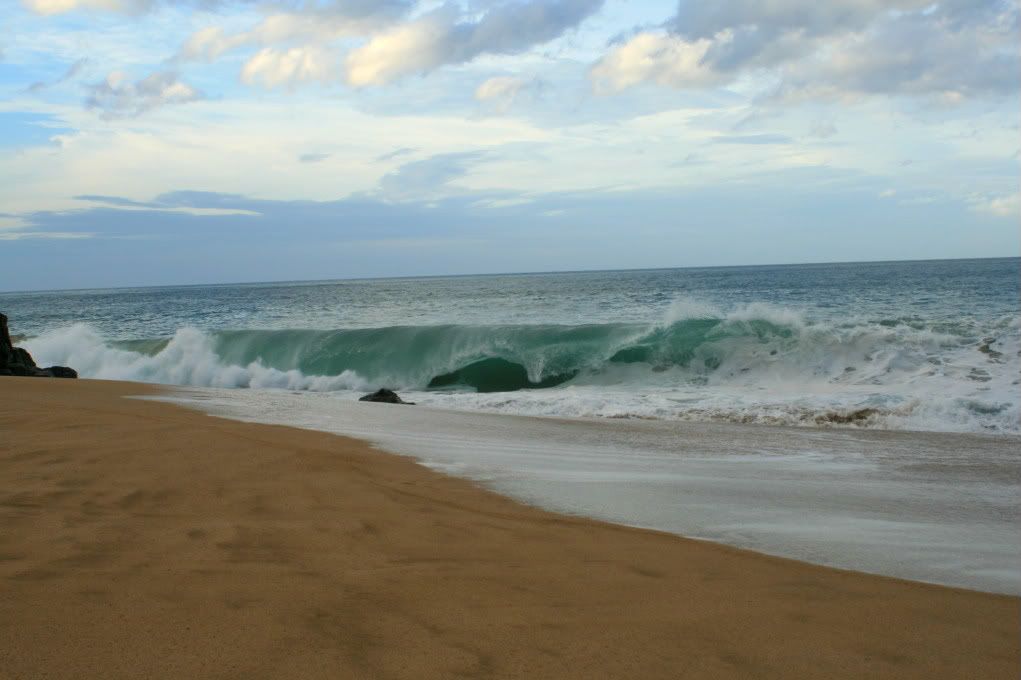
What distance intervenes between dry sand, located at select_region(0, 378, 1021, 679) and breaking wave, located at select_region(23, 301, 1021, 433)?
24.6ft

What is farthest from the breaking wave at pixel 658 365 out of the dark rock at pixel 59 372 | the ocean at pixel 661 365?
the dark rock at pixel 59 372

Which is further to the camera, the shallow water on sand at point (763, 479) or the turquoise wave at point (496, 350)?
the turquoise wave at point (496, 350)

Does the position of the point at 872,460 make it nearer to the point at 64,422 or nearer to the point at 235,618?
the point at 235,618

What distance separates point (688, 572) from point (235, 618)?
1847 mm

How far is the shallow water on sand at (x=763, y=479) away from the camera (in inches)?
161

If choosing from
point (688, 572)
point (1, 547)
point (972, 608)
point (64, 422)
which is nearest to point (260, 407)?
point (64, 422)

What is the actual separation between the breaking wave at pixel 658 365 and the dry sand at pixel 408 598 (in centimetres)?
750

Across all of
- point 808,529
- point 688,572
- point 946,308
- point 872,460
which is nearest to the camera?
point 688,572

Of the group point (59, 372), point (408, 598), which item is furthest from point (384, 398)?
point (408, 598)

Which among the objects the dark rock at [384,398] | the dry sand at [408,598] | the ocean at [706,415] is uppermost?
the dry sand at [408,598]

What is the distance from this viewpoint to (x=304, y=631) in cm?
248

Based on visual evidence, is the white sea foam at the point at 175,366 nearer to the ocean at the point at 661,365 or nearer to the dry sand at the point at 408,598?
the ocean at the point at 661,365

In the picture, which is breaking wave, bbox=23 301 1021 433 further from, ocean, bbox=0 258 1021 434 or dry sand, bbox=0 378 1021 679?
dry sand, bbox=0 378 1021 679

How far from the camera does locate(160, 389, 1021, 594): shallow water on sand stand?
4098 millimetres
